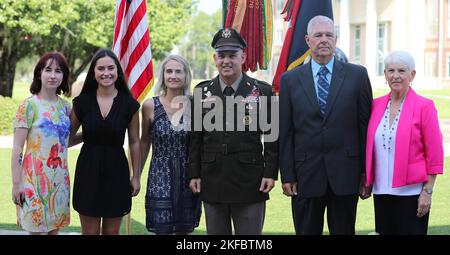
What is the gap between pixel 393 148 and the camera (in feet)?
14.8

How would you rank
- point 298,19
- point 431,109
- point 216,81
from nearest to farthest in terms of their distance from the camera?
point 431,109 < point 216,81 < point 298,19

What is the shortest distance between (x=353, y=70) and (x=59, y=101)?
7.48 feet

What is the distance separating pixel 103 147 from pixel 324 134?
1670 mm

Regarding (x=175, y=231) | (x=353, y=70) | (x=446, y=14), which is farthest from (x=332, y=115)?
(x=446, y=14)

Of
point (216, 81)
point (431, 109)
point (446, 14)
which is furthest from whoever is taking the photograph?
point (446, 14)

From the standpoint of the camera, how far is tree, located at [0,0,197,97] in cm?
2394

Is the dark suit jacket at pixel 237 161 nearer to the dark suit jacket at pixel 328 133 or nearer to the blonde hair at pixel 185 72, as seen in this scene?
the dark suit jacket at pixel 328 133

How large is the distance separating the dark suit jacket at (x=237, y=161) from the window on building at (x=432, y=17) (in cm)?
5682

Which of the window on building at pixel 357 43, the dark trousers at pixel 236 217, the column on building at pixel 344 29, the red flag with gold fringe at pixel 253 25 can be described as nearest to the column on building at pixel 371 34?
the column on building at pixel 344 29

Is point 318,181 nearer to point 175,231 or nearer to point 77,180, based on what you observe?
point 175,231

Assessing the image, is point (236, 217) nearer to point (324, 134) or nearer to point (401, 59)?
point (324, 134)

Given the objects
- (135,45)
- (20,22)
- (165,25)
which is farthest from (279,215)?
(165,25)

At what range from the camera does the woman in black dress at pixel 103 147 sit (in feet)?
15.9

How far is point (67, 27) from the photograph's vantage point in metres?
27.8
